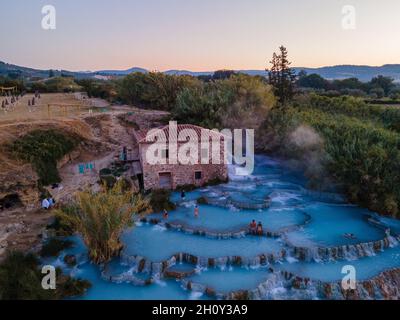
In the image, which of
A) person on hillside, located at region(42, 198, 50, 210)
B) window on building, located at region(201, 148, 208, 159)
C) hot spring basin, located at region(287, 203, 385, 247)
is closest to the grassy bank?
person on hillside, located at region(42, 198, 50, 210)

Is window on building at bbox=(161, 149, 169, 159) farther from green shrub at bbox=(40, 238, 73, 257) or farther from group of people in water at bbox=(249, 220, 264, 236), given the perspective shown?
green shrub at bbox=(40, 238, 73, 257)

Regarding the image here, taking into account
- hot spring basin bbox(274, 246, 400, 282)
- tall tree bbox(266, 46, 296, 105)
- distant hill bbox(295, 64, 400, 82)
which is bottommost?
hot spring basin bbox(274, 246, 400, 282)

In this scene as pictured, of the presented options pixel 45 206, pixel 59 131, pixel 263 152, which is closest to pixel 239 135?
pixel 263 152

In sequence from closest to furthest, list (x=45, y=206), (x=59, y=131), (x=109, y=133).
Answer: (x=45, y=206) → (x=59, y=131) → (x=109, y=133)

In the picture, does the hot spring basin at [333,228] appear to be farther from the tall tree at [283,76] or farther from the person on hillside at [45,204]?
the tall tree at [283,76]

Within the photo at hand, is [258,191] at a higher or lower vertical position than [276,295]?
higher

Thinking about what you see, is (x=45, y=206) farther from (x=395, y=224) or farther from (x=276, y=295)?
(x=395, y=224)
